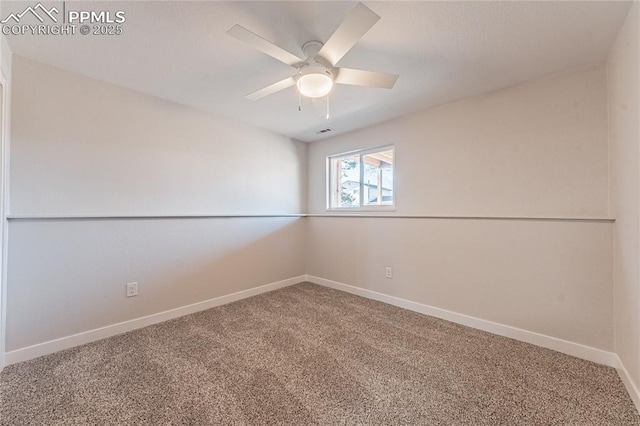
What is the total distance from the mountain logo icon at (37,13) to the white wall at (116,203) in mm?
475

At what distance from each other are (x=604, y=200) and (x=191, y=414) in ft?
9.82

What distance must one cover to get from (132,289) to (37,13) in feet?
6.70

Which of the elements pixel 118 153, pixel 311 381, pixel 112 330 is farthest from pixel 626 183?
Result: pixel 112 330

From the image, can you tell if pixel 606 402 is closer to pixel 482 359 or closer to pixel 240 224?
pixel 482 359

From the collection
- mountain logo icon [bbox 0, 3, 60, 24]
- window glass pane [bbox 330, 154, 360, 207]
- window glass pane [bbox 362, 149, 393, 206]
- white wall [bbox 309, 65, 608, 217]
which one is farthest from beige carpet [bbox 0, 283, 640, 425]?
mountain logo icon [bbox 0, 3, 60, 24]

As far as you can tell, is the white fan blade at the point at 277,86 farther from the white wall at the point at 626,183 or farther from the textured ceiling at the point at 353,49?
the white wall at the point at 626,183

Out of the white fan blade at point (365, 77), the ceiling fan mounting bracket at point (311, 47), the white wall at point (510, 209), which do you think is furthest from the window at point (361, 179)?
the ceiling fan mounting bracket at point (311, 47)

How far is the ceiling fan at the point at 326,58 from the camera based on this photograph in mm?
1238

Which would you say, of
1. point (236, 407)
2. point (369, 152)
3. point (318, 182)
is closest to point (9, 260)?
point (236, 407)

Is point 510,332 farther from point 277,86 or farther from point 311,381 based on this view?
point 277,86

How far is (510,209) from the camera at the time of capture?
227 centimetres

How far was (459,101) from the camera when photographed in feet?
8.39

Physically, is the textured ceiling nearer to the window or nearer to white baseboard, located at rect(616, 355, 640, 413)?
the window

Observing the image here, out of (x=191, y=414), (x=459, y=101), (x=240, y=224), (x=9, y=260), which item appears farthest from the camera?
(x=240, y=224)
